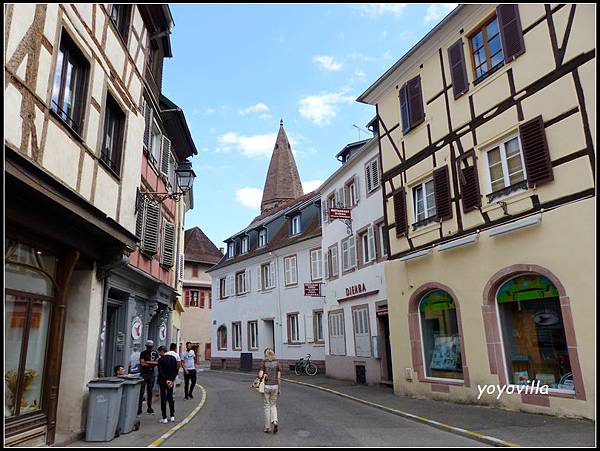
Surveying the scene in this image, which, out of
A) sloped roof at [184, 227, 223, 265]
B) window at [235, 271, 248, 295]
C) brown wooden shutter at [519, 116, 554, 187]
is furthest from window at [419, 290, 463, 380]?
sloped roof at [184, 227, 223, 265]

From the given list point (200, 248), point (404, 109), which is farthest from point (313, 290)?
point (200, 248)

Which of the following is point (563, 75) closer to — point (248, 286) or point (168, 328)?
point (168, 328)

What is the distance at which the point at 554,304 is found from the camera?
9578mm

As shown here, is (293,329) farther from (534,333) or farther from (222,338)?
(534,333)

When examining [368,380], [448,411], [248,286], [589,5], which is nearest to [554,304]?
[448,411]

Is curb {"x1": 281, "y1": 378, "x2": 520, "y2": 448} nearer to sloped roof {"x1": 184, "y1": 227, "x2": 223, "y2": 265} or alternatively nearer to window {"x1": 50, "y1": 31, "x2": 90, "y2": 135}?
window {"x1": 50, "y1": 31, "x2": 90, "y2": 135}

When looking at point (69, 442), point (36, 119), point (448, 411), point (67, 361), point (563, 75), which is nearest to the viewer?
point (36, 119)

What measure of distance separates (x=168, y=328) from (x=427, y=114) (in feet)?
40.2

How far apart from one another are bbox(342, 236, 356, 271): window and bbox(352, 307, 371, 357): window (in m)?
1.86

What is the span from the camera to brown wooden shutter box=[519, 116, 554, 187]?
962cm

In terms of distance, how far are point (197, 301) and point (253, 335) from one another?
50.4ft

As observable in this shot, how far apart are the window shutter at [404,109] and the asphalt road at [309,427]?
26.6 ft

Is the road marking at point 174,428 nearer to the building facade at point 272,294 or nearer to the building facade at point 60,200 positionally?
the building facade at point 60,200

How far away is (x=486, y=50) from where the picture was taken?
11.5 metres
